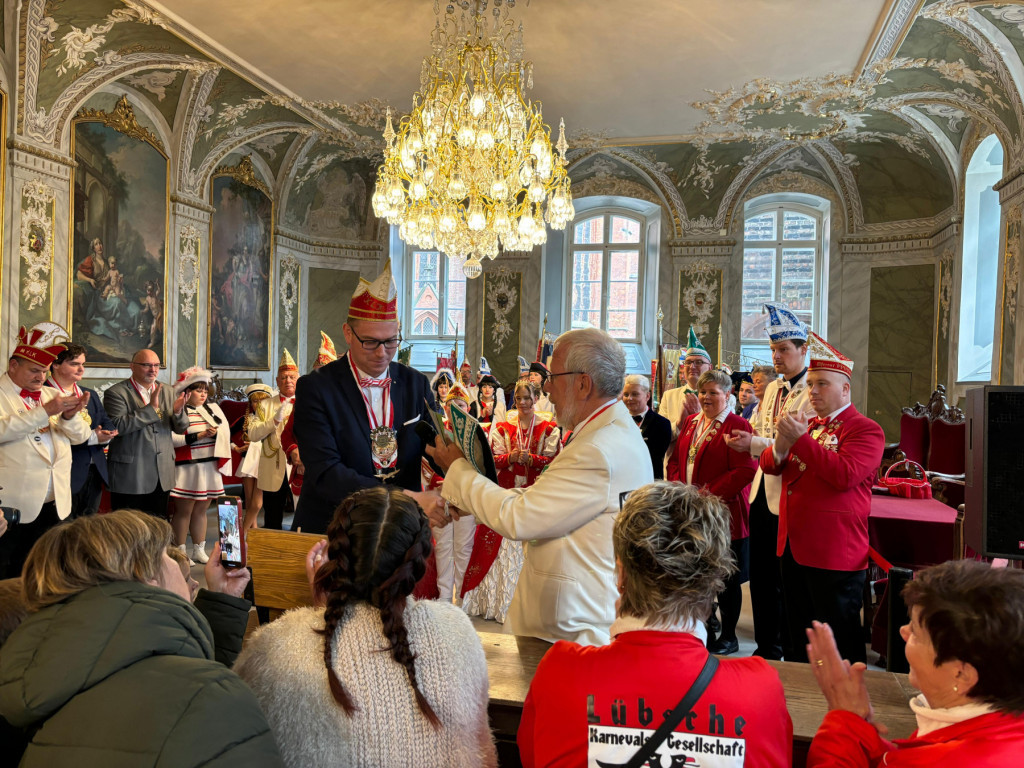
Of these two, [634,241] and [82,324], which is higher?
[634,241]

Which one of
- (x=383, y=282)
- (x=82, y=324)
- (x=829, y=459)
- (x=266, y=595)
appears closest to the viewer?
(x=266, y=595)

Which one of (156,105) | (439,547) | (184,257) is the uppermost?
(156,105)

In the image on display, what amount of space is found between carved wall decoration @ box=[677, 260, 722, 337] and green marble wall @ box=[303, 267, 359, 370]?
5.99 m

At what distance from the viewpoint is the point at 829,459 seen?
127 inches

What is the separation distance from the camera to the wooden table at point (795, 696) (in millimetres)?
1766

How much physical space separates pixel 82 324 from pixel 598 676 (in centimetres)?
979

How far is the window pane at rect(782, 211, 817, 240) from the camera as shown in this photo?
1391 cm

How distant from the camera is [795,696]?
192 centimetres

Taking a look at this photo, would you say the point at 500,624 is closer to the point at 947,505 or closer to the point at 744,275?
the point at 947,505

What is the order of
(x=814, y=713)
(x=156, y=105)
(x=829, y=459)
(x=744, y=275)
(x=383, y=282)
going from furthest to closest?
(x=744, y=275) < (x=156, y=105) < (x=829, y=459) < (x=383, y=282) < (x=814, y=713)

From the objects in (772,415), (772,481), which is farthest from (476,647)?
(772,415)

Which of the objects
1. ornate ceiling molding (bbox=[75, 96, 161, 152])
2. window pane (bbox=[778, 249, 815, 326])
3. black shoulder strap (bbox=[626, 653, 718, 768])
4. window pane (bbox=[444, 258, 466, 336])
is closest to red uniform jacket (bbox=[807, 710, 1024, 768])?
black shoulder strap (bbox=[626, 653, 718, 768])

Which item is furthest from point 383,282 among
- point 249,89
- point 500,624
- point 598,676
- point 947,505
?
point 249,89

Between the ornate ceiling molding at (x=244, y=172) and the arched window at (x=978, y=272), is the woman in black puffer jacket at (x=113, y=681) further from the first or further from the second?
the arched window at (x=978, y=272)
